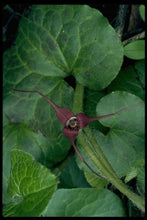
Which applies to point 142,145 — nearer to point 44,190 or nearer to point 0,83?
point 44,190

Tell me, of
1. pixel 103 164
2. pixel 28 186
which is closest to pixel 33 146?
pixel 28 186

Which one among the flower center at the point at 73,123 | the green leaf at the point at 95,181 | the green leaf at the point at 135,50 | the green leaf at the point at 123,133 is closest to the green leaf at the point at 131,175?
the green leaf at the point at 123,133

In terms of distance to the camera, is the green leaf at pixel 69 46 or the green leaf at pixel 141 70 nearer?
the green leaf at pixel 69 46

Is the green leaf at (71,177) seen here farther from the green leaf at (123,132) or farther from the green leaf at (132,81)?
the green leaf at (132,81)

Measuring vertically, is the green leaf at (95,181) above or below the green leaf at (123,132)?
below

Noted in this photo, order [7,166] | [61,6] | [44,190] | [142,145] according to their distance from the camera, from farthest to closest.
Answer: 1. [7,166]
2. [61,6]
3. [142,145]
4. [44,190]

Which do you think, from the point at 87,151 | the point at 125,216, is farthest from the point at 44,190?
the point at 125,216
